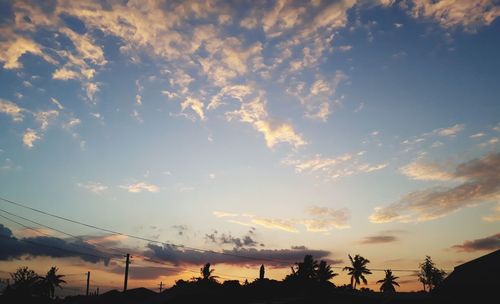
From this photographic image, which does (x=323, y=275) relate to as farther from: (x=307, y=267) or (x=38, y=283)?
(x=38, y=283)

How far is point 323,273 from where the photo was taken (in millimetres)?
67812

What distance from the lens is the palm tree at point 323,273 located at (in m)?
67.2

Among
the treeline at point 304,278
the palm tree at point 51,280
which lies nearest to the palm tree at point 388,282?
the treeline at point 304,278

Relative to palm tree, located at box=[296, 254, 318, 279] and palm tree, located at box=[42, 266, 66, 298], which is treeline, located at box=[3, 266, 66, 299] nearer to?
palm tree, located at box=[42, 266, 66, 298]

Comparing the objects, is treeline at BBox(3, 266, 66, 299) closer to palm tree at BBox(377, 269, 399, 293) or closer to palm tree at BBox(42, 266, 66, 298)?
palm tree at BBox(42, 266, 66, 298)

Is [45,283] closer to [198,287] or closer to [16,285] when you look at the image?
[16,285]

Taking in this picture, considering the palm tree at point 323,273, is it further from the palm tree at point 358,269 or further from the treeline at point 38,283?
the treeline at point 38,283

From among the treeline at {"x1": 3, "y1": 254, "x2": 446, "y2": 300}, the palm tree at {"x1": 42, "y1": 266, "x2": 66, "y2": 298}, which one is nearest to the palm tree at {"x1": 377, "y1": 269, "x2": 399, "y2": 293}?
the treeline at {"x1": 3, "y1": 254, "x2": 446, "y2": 300}

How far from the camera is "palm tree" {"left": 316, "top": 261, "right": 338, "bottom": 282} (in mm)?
67206

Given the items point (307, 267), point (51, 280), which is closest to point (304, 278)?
point (307, 267)

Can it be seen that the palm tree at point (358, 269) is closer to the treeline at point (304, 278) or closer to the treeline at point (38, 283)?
the treeline at point (304, 278)

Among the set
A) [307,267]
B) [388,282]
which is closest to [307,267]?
[307,267]

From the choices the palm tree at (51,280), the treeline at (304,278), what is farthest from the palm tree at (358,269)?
the palm tree at (51,280)

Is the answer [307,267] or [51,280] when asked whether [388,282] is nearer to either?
[307,267]
